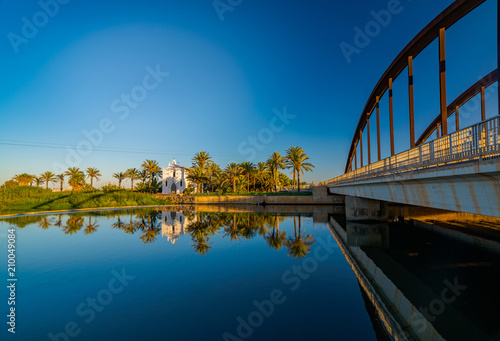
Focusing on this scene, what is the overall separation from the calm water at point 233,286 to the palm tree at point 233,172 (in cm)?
4077

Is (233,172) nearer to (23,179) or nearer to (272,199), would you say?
Result: (272,199)

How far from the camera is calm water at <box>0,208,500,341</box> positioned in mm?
5910

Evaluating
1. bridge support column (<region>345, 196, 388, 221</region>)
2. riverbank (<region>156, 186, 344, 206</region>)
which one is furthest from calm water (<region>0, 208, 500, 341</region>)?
riverbank (<region>156, 186, 344, 206</region>)

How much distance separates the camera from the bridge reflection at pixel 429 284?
18.5 ft

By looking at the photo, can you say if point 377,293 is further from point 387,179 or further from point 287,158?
point 287,158

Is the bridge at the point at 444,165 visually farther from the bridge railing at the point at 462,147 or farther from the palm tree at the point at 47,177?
the palm tree at the point at 47,177

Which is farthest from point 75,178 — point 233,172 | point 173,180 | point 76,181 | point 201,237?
point 201,237

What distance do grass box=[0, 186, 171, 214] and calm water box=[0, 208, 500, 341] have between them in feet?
71.3

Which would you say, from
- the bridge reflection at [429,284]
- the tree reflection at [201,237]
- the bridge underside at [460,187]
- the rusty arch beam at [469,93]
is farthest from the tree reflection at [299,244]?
the rusty arch beam at [469,93]

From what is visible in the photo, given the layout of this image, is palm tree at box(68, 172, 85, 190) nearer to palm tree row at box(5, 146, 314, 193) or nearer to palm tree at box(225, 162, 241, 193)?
palm tree row at box(5, 146, 314, 193)

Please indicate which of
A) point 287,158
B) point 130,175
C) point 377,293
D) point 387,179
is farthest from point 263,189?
point 377,293

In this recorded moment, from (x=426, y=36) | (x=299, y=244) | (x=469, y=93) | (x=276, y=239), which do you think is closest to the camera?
(x=299, y=244)

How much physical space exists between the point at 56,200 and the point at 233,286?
39.6 m

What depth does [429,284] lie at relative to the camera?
813 centimetres
